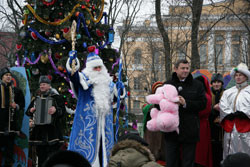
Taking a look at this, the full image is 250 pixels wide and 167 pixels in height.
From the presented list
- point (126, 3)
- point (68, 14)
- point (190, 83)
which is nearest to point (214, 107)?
point (190, 83)

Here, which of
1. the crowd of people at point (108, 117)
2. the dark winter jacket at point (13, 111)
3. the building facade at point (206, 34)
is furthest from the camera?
the building facade at point (206, 34)

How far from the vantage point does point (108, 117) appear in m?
6.56

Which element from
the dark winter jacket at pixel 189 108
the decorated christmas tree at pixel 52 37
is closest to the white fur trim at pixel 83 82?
the dark winter jacket at pixel 189 108

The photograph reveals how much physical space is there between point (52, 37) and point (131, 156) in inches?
315

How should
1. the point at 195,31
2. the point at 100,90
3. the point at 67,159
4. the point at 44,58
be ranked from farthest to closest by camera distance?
the point at 195,31, the point at 44,58, the point at 100,90, the point at 67,159

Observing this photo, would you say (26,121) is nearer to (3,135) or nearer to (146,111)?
(3,135)

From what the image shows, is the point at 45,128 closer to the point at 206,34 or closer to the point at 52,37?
the point at 52,37

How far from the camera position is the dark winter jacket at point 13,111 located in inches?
266

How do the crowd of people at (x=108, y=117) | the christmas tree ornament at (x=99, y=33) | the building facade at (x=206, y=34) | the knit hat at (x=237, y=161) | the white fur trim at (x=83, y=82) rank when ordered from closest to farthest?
the knit hat at (x=237, y=161) → the crowd of people at (x=108, y=117) → the white fur trim at (x=83, y=82) → the christmas tree ornament at (x=99, y=33) → the building facade at (x=206, y=34)

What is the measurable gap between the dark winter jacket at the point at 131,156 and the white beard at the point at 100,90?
3502 mm

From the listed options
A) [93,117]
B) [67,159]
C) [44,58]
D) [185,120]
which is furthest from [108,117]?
[67,159]

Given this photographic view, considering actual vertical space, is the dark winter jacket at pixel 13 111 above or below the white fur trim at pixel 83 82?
below

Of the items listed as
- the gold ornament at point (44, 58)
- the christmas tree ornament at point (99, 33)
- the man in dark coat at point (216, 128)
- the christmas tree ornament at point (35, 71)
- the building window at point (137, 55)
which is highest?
the building window at point (137, 55)

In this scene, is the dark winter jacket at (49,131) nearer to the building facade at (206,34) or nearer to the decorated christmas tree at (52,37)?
the decorated christmas tree at (52,37)
